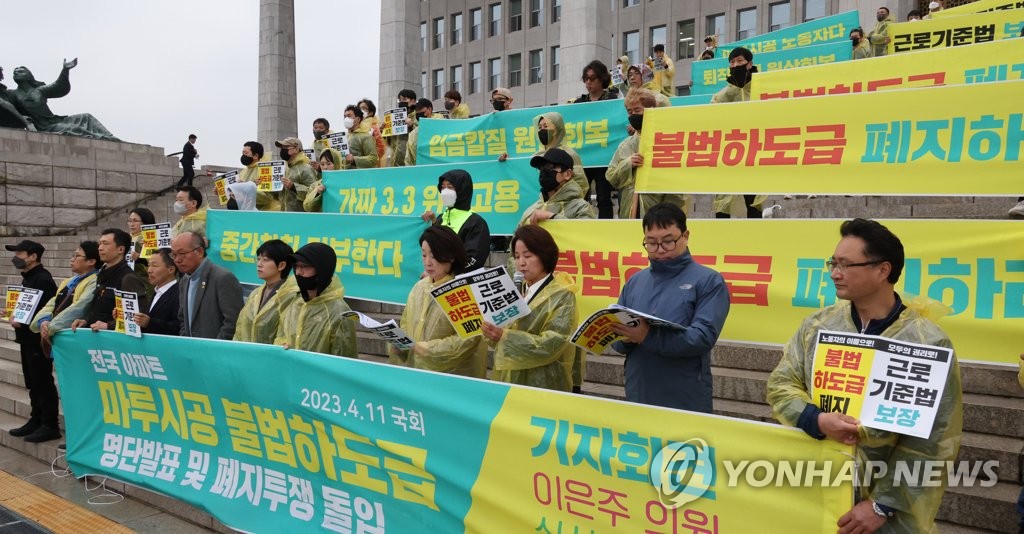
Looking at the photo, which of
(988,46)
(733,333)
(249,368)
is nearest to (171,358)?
(249,368)

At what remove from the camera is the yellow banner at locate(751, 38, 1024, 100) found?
7.76m

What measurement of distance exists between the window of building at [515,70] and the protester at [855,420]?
47010mm

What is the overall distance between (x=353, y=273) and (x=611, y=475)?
5.32 meters

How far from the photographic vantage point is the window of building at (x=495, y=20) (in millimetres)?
49781

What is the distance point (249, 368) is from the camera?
4.75 m

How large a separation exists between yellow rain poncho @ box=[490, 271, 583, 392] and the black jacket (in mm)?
5206

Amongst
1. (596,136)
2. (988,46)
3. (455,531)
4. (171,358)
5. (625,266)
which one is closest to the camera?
(455,531)

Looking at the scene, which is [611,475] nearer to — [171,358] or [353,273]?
[171,358]

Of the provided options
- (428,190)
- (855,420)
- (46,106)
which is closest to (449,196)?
(428,190)

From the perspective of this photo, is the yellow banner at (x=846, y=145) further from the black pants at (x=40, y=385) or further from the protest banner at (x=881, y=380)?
the black pants at (x=40, y=385)

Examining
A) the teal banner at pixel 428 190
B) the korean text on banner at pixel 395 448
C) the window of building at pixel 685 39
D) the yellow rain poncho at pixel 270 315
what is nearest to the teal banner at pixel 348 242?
the teal banner at pixel 428 190

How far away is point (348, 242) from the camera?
26.7 feet

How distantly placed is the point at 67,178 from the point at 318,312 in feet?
59.8

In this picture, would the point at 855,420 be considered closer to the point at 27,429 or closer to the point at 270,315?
the point at 270,315
